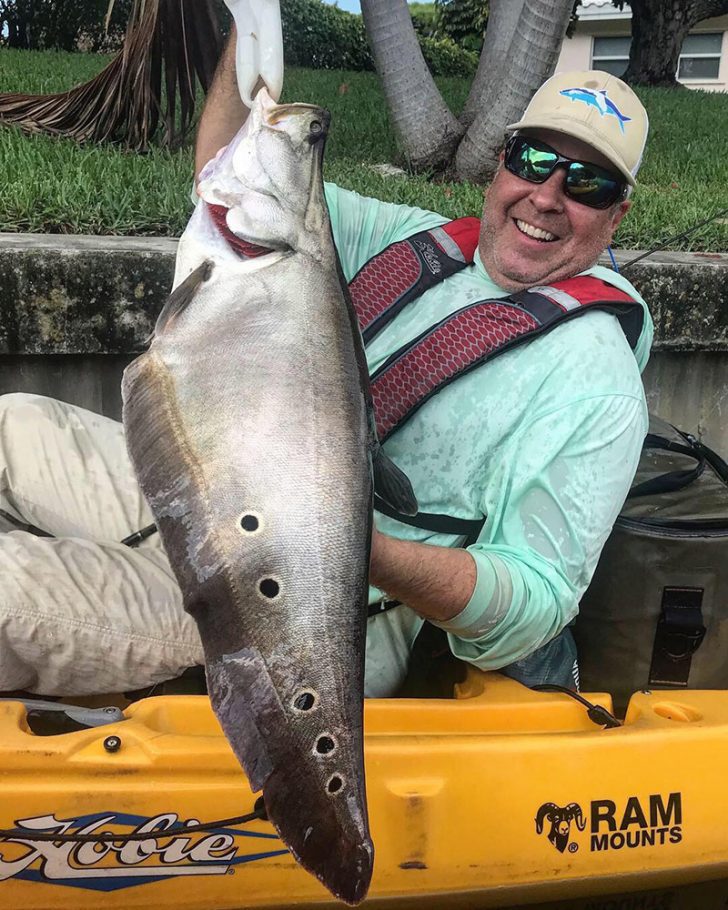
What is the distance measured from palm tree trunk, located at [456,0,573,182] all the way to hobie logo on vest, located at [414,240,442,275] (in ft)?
10.2

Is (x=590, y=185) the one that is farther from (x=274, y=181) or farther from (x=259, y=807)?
(x=259, y=807)

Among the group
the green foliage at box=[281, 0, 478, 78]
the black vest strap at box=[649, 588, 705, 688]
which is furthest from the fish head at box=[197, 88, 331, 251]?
the green foliage at box=[281, 0, 478, 78]

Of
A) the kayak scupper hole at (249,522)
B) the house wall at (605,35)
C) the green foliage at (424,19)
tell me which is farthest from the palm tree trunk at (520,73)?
the house wall at (605,35)

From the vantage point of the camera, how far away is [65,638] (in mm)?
1956

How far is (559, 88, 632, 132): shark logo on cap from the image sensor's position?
2.20 metres

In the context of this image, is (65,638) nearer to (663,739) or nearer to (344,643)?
(344,643)

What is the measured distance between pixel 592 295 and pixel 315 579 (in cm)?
123

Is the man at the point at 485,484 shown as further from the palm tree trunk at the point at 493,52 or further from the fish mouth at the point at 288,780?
the palm tree trunk at the point at 493,52

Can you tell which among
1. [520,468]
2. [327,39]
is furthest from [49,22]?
[520,468]

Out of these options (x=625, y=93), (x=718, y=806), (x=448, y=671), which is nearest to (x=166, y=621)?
(x=448, y=671)

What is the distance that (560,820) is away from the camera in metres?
2.02

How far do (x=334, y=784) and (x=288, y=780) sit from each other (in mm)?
71

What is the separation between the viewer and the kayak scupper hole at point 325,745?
131cm

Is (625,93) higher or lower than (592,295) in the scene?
higher
